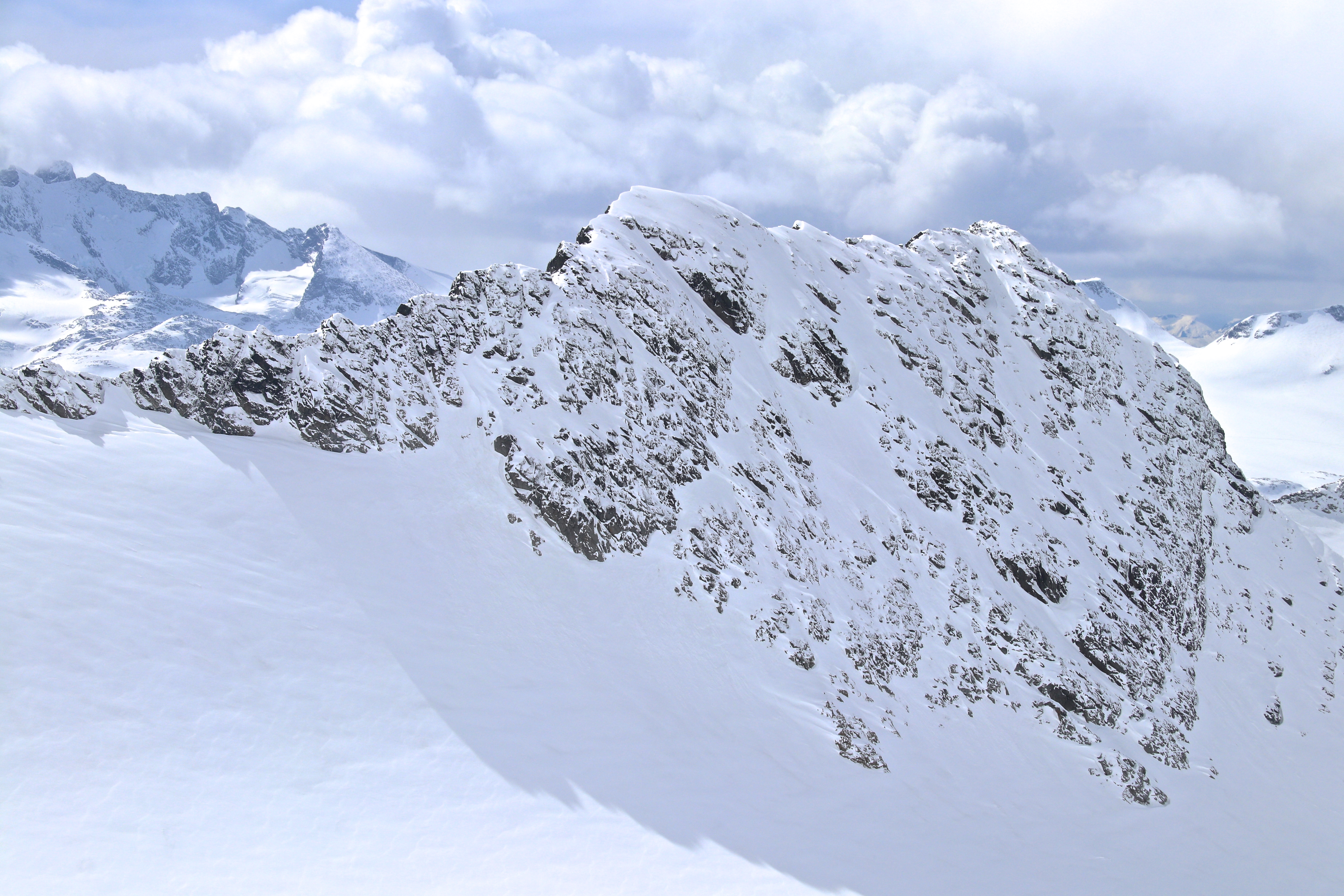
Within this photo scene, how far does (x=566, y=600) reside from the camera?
3525 centimetres

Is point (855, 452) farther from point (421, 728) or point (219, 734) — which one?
point (219, 734)

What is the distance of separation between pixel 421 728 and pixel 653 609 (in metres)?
13.5

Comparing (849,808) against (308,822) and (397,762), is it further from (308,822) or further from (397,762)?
(308,822)

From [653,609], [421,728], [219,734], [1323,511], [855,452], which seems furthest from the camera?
[1323,511]

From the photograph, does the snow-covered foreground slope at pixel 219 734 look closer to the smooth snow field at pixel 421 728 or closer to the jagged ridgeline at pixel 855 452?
the smooth snow field at pixel 421 728

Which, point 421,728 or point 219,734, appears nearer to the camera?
point 219,734

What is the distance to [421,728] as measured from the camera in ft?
84.9

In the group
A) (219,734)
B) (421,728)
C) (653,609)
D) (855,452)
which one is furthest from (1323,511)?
(219,734)

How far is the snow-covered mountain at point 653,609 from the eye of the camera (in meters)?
22.8

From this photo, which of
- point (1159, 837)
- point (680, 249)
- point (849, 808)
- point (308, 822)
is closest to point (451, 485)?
point (308, 822)

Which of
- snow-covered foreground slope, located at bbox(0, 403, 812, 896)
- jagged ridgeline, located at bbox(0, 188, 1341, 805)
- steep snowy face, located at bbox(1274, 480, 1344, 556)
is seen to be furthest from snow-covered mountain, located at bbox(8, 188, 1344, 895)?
steep snowy face, located at bbox(1274, 480, 1344, 556)

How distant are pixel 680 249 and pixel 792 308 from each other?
32.3ft

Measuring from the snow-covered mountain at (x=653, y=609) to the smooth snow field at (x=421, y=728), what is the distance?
0.15 metres

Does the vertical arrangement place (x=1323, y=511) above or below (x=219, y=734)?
above
